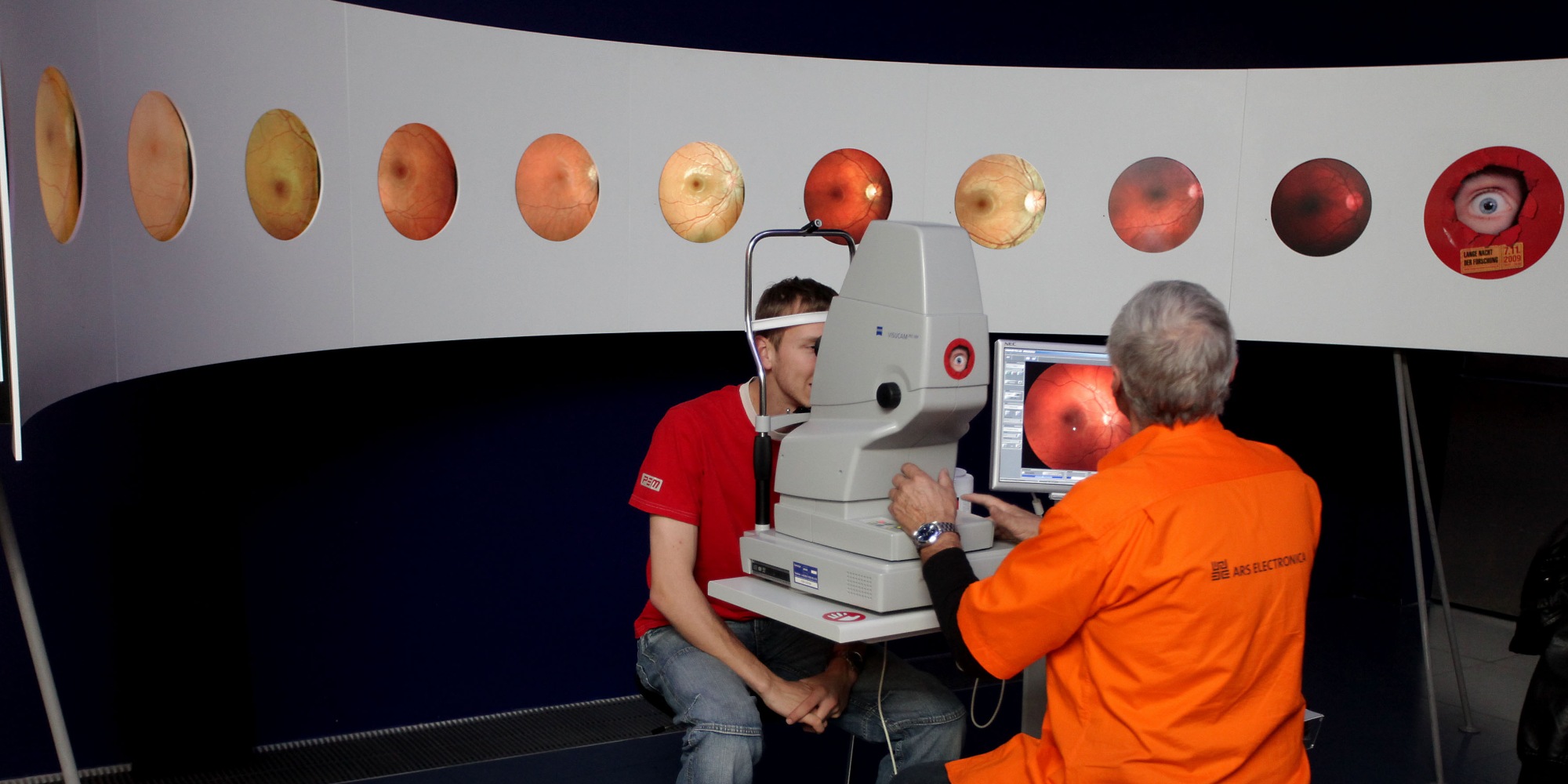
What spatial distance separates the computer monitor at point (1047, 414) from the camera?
2.30m

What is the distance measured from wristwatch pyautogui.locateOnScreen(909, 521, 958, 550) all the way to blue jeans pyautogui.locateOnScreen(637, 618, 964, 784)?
465 millimetres

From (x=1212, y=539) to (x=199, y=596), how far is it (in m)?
2.38

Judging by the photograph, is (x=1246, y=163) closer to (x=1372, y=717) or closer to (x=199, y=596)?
(x=1372, y=717)

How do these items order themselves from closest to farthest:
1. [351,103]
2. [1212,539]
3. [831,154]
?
[1212,539]
[351,103]
[831,154]

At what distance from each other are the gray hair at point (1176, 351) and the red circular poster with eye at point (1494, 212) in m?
1.44

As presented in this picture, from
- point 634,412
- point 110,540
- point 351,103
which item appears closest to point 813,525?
point 351,103

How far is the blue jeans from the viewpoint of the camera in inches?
70.5

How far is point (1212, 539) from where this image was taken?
4.39 feet

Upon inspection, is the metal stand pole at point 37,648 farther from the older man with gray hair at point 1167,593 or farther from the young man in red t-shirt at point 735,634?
the older man with gray hair at point 1167,593

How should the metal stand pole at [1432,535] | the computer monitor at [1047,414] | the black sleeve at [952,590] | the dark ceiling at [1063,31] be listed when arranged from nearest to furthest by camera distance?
the black sleeve at [952,590] < the computer monitor at [1047,414] < the metal stand pole at [1432,535] < the dark ceiling at [1063,31]

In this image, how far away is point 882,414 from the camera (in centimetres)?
164

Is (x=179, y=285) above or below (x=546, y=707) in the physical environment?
Result: above

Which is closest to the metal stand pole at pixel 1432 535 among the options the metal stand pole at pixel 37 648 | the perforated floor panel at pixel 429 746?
the perforated floor panel at pixel 429 746

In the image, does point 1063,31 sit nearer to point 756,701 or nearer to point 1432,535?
point 1432,535
